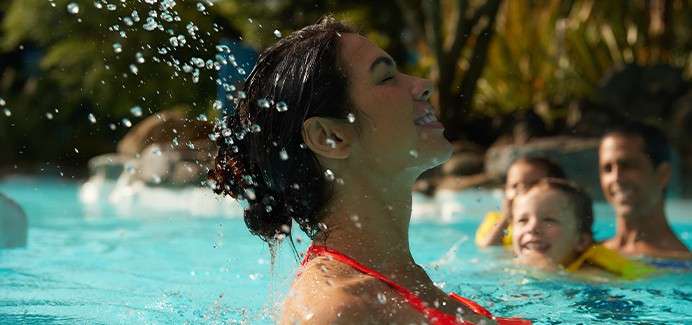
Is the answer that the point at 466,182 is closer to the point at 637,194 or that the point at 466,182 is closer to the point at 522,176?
the point at 522,176

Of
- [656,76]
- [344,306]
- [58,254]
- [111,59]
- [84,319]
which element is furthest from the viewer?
[111,59]

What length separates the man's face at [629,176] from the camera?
501 centimetres

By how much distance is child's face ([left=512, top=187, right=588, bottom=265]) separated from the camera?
4.33m

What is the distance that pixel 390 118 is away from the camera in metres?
2.23

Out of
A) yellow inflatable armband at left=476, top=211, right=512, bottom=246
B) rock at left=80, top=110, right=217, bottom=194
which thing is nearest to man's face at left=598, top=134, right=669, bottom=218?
yellow inflatable armband at left=476, top=211, right=512, bottom=246

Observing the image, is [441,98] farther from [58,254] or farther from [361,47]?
[361,47]

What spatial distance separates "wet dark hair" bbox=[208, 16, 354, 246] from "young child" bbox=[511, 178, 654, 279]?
7.05 ft

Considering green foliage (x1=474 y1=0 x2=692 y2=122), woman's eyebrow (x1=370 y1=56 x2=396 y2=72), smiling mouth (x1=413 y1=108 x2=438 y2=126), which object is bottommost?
smiling mouth (x1=413 y1=108 x2=438 y2=126)

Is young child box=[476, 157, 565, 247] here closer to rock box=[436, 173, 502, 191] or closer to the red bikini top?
the red bikini top

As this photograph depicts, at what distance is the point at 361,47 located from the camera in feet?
7.57

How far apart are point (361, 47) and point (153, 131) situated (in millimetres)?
8695

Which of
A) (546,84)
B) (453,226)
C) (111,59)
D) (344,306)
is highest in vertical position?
(111,59)

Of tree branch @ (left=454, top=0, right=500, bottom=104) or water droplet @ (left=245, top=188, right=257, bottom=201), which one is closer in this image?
water droplet @ (left=245, top=188, right=257, bottom=201)

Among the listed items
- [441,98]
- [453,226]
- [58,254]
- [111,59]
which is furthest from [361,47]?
[111,59]
